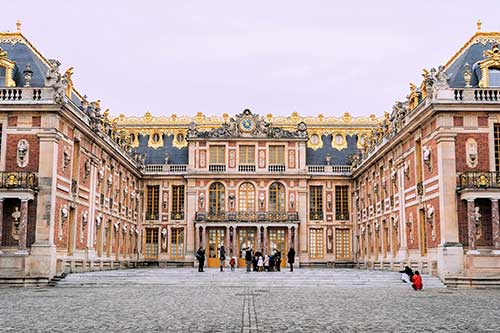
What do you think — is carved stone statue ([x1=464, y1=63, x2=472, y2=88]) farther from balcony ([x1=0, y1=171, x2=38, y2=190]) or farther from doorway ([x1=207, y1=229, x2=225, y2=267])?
doorway ([x1=207, y1=229, x2=225, y2=267])

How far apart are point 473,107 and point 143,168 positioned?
90.7 ft

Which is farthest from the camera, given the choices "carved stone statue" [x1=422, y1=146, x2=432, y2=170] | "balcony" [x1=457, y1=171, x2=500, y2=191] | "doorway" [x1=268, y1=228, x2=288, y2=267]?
"doorway" [x1=268, y1=228, x2=288, y2=267]

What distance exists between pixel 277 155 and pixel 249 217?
554 cm

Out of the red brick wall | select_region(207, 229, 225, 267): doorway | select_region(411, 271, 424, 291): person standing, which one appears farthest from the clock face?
select_region(411, 271, 424, 291): person standing

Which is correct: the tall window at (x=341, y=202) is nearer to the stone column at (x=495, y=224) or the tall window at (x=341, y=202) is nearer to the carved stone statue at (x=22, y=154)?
the stone column at (x=495, y=224)

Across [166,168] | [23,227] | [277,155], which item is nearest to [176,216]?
[166,168]

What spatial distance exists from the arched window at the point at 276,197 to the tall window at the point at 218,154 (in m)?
4.51

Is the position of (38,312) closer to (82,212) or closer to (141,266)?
(82,212)

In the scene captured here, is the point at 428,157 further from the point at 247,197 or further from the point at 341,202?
the point at 247,197

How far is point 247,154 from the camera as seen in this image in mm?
46281

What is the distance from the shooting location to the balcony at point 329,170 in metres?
46.0

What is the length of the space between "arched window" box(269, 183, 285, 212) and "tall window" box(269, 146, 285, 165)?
6.09ft

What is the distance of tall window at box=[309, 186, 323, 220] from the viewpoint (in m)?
45.9

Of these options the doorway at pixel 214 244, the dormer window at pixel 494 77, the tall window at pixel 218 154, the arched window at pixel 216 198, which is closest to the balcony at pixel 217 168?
the tall window at pixel 218 154
